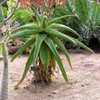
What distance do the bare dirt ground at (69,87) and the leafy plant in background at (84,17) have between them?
6.66ft

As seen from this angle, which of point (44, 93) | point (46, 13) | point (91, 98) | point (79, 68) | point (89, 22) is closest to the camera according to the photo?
point (91, 98)

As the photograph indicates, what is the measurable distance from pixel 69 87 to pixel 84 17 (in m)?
3.72

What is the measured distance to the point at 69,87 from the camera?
7043 mm

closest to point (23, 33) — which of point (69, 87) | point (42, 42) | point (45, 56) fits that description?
point (42, 42)

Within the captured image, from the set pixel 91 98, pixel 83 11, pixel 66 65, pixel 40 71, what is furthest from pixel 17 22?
pixel 91 98

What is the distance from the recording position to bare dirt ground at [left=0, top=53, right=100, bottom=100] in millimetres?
6656

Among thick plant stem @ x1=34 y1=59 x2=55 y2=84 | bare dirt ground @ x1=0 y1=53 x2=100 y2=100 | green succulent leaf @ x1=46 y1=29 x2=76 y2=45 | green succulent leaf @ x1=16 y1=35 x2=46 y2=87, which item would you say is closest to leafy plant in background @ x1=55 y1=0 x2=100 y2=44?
bare dirt ground @ x1=0 y1=53 x2=100 y2=100

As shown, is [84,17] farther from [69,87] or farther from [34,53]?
[34,53]

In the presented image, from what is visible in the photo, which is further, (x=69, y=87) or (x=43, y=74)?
Answer: (x=43, y=74)

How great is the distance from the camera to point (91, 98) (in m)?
6.44

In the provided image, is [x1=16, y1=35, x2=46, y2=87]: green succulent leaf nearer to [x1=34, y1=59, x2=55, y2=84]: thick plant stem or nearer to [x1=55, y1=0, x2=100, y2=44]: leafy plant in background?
[x1=34, y1=59, x2=55, y2=84]: thick plant stem

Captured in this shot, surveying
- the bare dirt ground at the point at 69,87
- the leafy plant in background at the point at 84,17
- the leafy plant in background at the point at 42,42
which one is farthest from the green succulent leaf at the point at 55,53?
the leafy plant in background at the point at 84,17

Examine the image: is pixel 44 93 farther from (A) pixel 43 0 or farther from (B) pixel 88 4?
(B) pixel 88 4

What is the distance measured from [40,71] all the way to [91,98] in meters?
1.08
